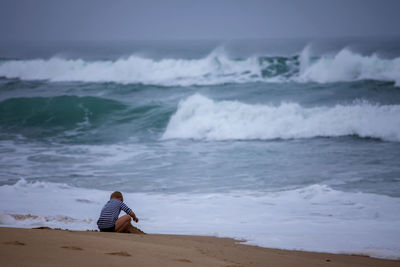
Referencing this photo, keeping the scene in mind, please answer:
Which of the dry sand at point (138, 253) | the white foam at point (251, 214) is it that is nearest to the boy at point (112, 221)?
the dry sand at point (138, 253)

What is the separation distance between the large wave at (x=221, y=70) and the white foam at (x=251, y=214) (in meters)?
19.4

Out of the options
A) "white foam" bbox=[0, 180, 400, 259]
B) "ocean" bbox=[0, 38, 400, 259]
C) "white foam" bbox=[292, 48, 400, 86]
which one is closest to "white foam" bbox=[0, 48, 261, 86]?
"ocean" bbox=[0, 38, 400, 259]

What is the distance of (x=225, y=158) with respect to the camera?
494 inches

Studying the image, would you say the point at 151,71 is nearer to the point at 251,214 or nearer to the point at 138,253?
the point at 251,214

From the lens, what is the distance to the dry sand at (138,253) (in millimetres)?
3787

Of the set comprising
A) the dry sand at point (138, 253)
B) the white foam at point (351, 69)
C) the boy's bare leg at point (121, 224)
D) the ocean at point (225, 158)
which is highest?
the white foam at point (351, 69)

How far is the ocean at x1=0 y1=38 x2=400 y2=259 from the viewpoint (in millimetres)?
6980

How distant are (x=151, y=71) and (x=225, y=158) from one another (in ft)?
73.4

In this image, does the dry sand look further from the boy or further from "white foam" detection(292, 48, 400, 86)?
"white foam" detection(292, 48, 400, 86)

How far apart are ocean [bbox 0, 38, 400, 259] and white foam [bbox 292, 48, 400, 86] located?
80mm

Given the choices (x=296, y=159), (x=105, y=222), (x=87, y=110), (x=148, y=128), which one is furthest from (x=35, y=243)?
(x=87, y=110)

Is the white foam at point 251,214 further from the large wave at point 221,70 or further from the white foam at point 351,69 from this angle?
the large wave at point 221,70

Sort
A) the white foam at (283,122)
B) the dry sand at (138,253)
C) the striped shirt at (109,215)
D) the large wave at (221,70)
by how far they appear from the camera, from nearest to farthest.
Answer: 1. the dry sand at (138,253)
2. the striped shirt at (109,215)
3. the white foam at (283,122)
4. the large wave at (221,70)

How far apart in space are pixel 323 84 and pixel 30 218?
21.1 m
